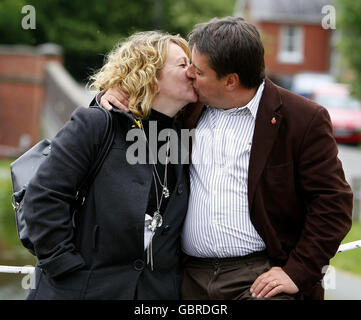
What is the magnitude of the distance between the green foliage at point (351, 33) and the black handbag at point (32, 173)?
1290 cm

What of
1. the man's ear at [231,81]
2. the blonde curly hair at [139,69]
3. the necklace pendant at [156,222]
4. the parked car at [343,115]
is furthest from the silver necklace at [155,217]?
the parked car at [343,115]

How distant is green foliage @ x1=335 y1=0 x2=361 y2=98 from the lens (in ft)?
49.0

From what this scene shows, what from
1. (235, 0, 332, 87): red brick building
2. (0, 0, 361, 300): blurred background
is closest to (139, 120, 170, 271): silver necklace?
(0, 0, 361, 300): blurred background

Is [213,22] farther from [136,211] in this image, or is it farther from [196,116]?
[136,211]

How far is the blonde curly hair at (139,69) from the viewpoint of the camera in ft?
10.0

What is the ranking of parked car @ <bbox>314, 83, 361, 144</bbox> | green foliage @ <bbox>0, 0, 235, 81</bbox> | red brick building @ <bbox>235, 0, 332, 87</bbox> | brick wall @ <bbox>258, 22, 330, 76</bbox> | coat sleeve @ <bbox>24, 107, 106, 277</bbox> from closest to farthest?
coat sleeve @ <bbox>24, 107, 106, 277</bbox> → parked car @ <bbox>314, 83, 361, 144</bbox> → green foliage @ <bbox>0, 0, 235, 81</bbox> → red brick building @ <bbox>235, 0, 332, 87</bbox> → brick wall @ <bbox>258, 22, 330, 76</bbox>

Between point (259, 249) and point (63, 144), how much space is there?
1028mm

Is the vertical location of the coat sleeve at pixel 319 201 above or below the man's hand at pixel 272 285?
above

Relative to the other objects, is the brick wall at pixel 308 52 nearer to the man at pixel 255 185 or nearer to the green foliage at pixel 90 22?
the green foliage at pixel 90 22

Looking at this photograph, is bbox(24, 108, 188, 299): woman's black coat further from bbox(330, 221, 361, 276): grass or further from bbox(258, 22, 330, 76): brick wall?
bbox(258, 22, 330, 76): brick wall

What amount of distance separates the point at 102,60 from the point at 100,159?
5.10 ft

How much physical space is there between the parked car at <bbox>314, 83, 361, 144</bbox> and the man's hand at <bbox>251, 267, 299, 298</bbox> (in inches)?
700

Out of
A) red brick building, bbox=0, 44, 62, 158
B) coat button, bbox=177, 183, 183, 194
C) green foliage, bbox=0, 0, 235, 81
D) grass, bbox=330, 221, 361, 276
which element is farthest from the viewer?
green foliage, bbox=0, 0, 235, 81

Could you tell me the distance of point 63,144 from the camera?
2873mm
